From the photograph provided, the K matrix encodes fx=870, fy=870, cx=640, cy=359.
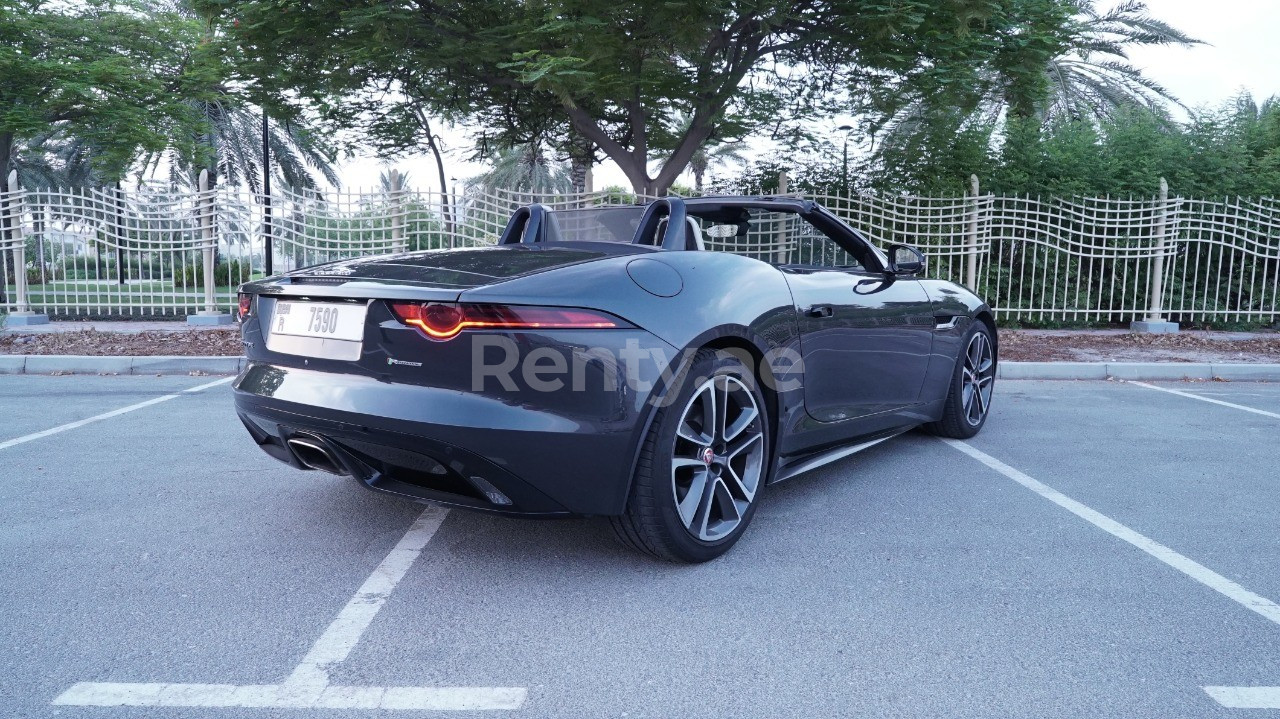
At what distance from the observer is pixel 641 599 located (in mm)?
2734

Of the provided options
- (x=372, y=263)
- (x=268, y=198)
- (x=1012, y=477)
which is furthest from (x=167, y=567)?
(x=268, y=198)

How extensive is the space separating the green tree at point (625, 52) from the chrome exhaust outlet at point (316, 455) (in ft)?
23.0

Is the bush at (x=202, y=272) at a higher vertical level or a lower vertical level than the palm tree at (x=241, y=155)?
lower

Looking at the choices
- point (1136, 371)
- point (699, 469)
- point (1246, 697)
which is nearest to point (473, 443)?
point (699, 469)

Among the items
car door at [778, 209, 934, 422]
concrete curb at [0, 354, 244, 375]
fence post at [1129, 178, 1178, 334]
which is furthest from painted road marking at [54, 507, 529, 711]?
fence post at [1129, 178, 1178, 334]

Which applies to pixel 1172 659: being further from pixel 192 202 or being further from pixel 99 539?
pixel 192 202

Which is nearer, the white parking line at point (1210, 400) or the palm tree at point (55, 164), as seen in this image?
the white parking line at point (1210, 400)

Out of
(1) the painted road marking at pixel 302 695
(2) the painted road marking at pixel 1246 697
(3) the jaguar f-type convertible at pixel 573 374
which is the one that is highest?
(3) the jaguar f-type convertible at pixel 573 374

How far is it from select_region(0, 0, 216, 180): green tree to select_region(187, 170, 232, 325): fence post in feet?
22.3

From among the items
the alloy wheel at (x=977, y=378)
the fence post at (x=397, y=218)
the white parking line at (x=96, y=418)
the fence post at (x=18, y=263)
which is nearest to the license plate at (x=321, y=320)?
the white parking line at (x=96, y=418)

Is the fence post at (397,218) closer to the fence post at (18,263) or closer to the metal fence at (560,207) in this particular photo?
the metal fence at (560,207)

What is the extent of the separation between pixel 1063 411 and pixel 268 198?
409 inches

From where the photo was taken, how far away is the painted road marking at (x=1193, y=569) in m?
2.13

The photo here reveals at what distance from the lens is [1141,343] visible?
10859 millimetres
